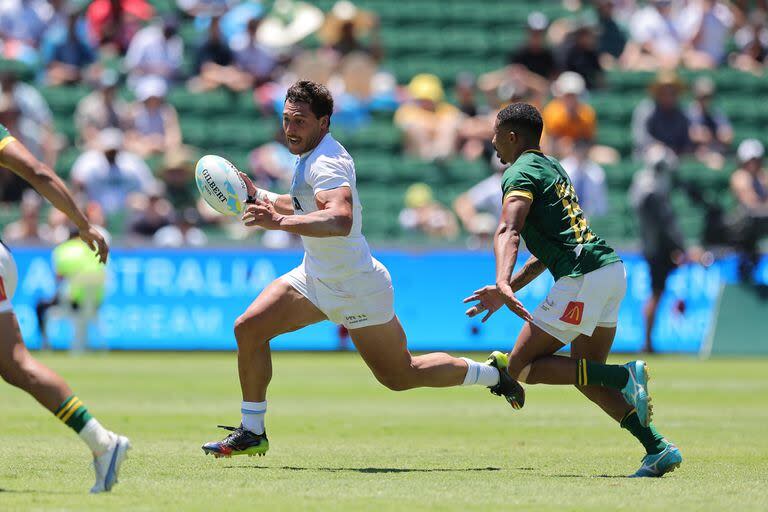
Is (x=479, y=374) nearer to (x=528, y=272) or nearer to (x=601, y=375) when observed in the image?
(x=528, y=272)

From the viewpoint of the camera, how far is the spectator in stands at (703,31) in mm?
26125

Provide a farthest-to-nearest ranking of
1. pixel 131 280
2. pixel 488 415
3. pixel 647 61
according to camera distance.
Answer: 1. pixel 647 61
2. pixel 131 280
3. pixel 488 415

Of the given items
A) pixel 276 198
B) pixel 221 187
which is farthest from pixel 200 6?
pixel 221 187

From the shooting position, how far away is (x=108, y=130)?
21.5m

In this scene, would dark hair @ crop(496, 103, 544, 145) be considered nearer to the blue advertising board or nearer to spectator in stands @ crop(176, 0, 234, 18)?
the blue advertising board

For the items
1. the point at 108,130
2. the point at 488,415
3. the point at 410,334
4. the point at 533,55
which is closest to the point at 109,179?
the point at 108,130

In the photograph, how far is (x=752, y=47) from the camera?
88.1 ft

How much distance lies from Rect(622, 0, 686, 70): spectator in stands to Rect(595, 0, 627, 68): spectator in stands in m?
0.17

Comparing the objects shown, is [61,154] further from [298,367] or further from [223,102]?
[298,367]

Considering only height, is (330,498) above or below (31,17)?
below

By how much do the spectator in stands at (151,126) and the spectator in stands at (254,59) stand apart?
1843 mm

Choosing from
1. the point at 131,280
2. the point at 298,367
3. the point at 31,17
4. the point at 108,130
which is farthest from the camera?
the point at 31,17

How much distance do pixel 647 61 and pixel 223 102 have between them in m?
7.94

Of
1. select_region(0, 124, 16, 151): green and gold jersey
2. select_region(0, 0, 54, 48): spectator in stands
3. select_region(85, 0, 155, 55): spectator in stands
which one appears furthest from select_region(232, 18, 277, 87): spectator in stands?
select_region(0, 124, 16, 151): green and gold jersey
